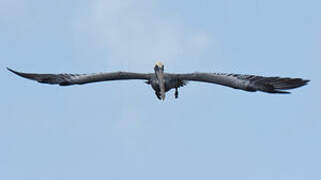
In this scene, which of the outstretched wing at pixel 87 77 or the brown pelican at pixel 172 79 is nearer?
the brown pelican at pixel 172 79

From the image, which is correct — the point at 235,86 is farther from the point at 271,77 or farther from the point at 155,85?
the point at 155,85

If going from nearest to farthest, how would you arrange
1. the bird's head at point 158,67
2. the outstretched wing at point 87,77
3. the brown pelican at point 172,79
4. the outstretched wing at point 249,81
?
1. the outstretched wing at point 249,81
2. the brown pelican at point 172,79
3. the bird's head at point 158,67
4. the outstretched wing at point 87,77

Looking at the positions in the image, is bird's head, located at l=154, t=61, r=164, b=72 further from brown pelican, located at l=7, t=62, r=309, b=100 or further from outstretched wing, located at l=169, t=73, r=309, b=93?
outstretched wing, located at l=169, t=73, r=309, b=93

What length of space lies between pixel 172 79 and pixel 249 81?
4.18m

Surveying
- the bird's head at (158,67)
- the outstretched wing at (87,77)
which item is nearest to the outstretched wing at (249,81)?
the bird's head at (158,67)

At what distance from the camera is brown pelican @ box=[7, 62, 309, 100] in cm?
3591

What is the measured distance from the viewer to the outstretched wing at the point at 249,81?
116 ft

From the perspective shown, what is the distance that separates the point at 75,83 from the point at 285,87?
9938mm

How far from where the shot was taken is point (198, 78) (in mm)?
39125

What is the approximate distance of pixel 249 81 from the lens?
37219 millimetres

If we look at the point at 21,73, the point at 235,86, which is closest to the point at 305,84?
the point at 235,86

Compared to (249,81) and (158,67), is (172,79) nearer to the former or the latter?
(158,67)

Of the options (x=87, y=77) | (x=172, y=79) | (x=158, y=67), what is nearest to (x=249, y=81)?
(x=172, y=79)

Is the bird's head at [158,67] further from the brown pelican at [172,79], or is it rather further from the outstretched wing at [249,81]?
the outstretched wing at [249,81]
